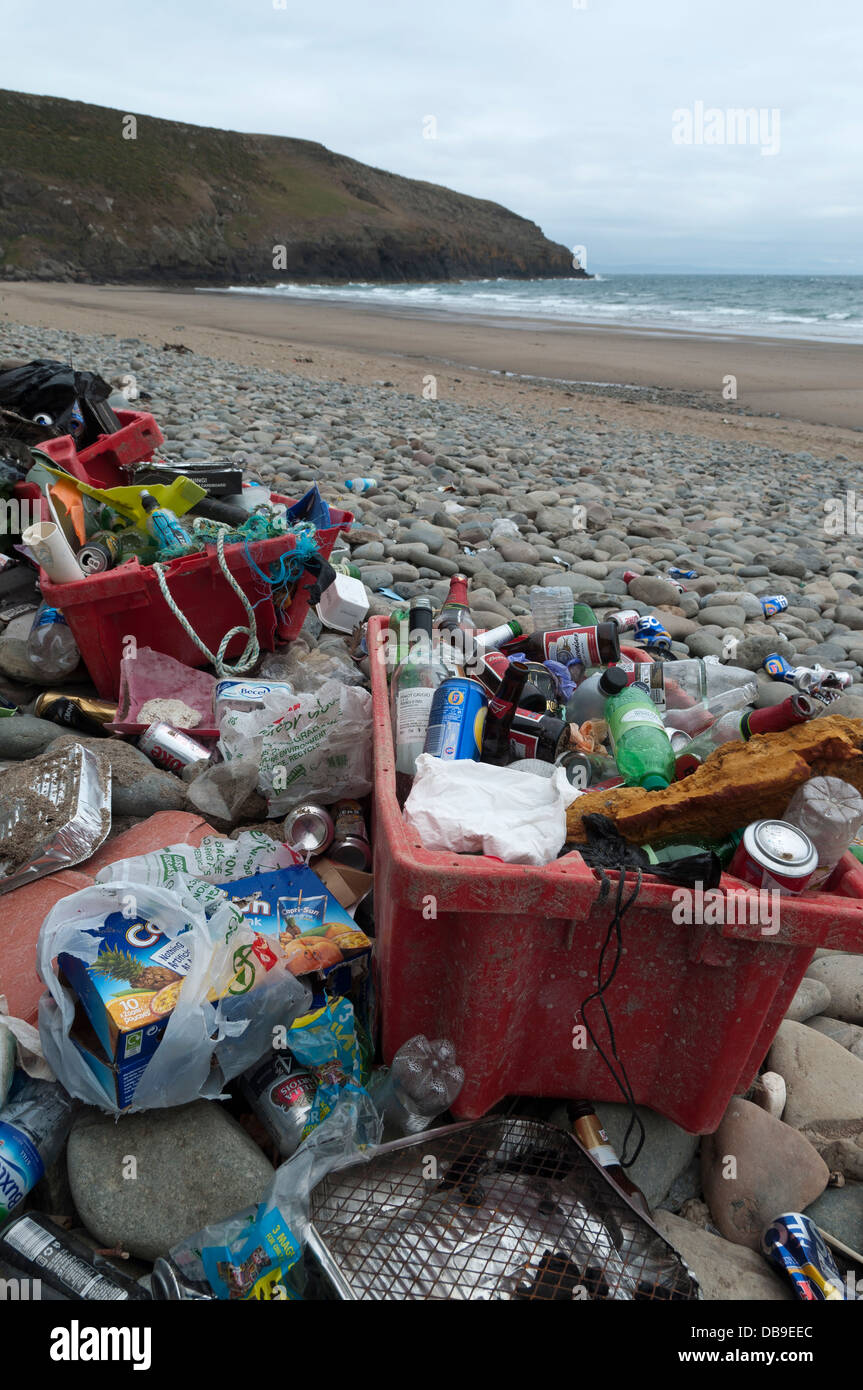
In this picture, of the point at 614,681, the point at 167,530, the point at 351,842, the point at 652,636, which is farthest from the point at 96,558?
the point at 652,636

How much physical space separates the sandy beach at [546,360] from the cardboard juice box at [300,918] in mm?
10586

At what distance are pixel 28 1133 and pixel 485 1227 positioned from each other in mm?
912

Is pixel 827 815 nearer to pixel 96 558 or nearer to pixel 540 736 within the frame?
pixel 540 736

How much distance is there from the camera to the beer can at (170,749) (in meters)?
2.85

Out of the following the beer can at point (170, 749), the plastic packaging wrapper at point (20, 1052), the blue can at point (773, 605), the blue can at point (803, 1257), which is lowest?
the blue can at point (803, 1257)

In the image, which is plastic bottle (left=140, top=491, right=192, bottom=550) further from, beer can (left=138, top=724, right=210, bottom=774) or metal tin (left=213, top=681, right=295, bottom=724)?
beer can (left=138, top=724, right=210, bottom=774)

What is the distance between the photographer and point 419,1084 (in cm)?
177

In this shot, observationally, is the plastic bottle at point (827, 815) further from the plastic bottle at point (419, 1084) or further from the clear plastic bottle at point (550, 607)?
the clear plastic bottle at point (550, 607)

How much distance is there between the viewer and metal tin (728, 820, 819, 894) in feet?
4.94

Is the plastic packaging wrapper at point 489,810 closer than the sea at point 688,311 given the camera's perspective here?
Yes

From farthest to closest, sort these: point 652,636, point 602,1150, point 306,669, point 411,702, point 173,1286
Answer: point 652,636
point 306,669
point 411,702
point 602,1150
point 173,1286

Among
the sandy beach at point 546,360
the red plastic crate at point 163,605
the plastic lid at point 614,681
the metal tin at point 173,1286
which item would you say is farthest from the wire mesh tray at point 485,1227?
the sandy beach at point 546,360
